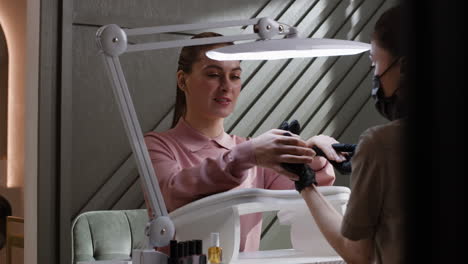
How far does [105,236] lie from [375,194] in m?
2.05

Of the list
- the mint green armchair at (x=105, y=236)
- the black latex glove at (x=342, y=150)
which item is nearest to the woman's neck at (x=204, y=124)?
the black latex glove at (x=342, y=150)

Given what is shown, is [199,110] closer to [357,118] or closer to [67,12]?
[67,12]

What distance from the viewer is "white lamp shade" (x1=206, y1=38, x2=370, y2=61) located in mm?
1720

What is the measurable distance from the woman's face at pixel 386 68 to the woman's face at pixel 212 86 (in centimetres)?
103

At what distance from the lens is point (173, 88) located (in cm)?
364

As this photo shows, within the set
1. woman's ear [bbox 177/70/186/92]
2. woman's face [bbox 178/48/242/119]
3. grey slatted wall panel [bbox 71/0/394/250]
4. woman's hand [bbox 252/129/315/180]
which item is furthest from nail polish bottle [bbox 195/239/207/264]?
grey slatted wall panel [bbox 71/0/394/250]

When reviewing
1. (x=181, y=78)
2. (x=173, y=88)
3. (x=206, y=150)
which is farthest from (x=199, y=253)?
(x=173, y=88)

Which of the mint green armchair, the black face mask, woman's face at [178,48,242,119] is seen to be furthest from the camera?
the mint green armchair

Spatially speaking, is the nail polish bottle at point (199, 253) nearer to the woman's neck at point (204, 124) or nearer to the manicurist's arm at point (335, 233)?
the manicurist's arm at point (335, 233)

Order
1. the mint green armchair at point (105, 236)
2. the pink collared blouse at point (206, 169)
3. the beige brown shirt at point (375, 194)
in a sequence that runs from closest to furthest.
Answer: the beige brown shirt at point (375, 194) → the pink collared blouse at point (206, 169) → the mint green armchair at point (105, 236)

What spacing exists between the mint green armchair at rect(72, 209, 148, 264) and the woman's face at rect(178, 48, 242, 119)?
85cm

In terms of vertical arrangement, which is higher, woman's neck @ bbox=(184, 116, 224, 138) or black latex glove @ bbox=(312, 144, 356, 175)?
woman's neck @ bbox=(184, 116, 224, 138)

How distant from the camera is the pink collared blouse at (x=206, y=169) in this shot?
71.7 inches

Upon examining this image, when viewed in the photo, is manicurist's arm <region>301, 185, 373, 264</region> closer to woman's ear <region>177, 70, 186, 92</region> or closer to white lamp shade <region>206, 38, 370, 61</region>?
white lamp shade <region>206, 38, 370, 61</region>
